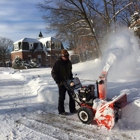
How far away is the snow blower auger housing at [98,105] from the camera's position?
148 inches

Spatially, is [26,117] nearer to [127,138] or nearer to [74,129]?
[74,129]

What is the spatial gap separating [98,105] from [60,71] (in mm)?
1523

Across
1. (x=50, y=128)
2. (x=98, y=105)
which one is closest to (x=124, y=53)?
(x=98, y=105)

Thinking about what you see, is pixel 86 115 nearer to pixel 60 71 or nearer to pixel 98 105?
pixel 98 105

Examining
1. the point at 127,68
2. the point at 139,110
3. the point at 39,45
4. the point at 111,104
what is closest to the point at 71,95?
the point at 111,104

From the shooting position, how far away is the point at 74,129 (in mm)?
3939

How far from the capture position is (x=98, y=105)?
400 centimetres

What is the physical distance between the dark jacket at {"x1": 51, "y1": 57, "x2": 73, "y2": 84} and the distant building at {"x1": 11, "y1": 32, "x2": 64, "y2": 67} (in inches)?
1454

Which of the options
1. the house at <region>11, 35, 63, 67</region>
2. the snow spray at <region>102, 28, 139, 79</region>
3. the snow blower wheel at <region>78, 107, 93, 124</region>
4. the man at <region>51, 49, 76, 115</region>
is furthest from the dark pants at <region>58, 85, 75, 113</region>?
the house at <region>11, 35, 63, 67</region>

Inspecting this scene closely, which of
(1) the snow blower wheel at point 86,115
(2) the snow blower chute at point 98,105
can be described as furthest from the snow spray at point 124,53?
(1) the snow blower wheel at point 86,115

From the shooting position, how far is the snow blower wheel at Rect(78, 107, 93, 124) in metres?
4.06

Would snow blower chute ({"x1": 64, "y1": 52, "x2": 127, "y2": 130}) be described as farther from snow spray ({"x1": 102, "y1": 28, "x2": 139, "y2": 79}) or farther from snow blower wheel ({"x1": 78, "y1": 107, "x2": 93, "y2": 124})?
snow spray ({"x1": 102, "y1": 28, "x2": 139, "y2": 79})

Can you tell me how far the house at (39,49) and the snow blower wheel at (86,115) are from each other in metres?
37.8

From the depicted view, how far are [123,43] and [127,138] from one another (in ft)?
18.4
